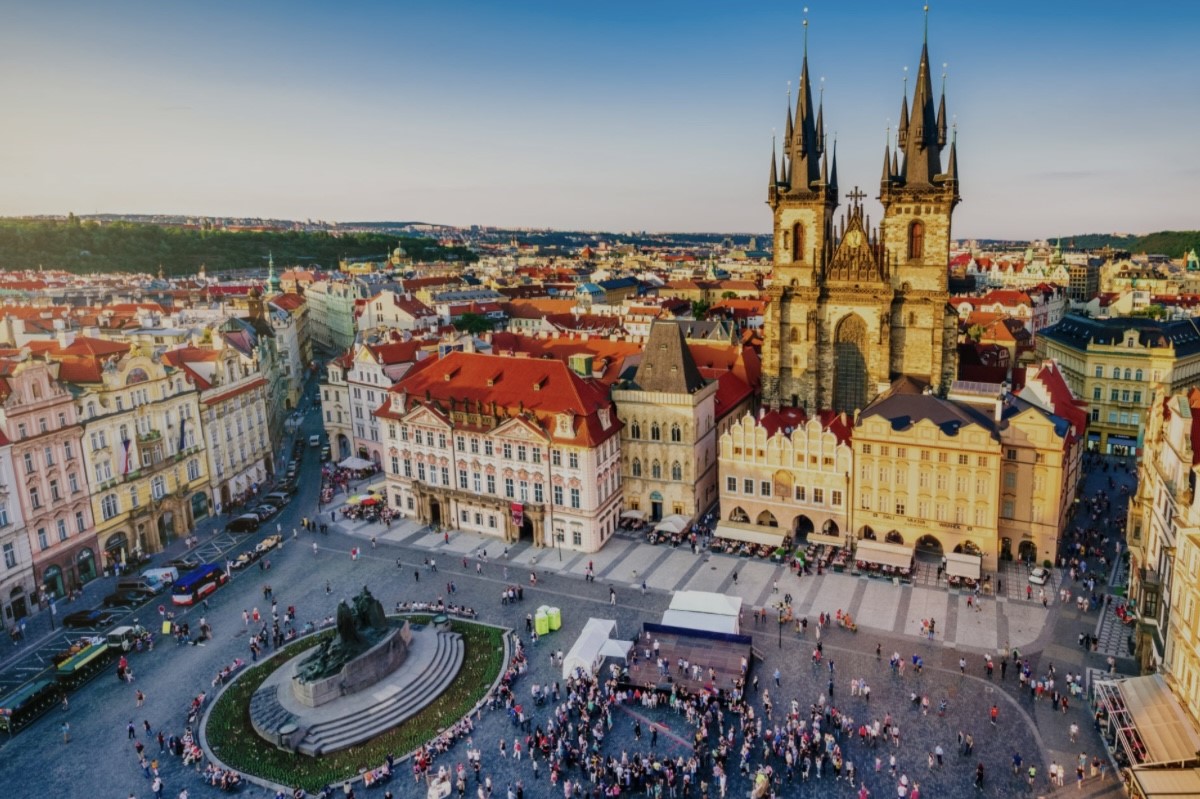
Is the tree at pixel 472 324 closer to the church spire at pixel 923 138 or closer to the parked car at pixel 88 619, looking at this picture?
the church spire at pixel 923 138

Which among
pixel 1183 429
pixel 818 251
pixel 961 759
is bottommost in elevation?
pixel 961 759

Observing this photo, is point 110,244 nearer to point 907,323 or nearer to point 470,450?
point 470,450

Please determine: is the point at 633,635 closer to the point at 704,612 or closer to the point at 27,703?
the point at 704,612

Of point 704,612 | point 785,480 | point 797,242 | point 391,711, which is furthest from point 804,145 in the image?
point 391,711

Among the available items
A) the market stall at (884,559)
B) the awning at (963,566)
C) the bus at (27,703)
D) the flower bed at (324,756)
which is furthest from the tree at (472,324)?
the bus at (27,703)

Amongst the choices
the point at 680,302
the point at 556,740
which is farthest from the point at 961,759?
the point at 680,302

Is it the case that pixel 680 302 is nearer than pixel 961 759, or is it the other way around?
pixel 961 759

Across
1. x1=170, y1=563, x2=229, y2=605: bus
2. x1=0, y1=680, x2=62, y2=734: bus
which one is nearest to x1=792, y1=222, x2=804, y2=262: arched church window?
x1=170, y1=563, x2=229, y2=605: bus
